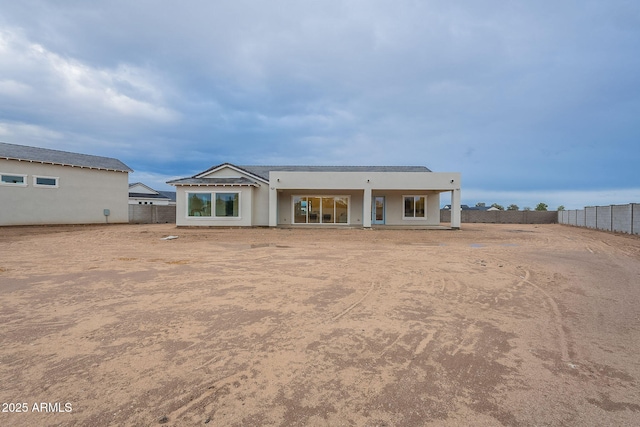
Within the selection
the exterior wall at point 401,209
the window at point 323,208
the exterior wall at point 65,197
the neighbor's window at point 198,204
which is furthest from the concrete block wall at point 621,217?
the exterior wall at point 65,197

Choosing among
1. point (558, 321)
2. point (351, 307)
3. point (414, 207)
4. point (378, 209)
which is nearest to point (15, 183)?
point (378, 209)

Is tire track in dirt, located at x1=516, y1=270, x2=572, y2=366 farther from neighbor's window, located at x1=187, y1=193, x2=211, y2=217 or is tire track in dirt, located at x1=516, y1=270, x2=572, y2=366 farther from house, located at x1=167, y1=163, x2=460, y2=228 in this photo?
neighbor's window, located at x1=187, y1=193, x2=211, y2=217

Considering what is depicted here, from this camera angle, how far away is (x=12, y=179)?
18.5m

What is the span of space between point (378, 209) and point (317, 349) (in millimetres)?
19061

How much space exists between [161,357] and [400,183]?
1749cm

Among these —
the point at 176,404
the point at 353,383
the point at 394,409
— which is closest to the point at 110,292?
the point at 176,404

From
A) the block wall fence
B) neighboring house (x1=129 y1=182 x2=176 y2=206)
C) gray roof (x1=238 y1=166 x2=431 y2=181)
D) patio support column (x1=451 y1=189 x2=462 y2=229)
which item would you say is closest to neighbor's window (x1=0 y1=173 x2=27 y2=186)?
gray roof (x1=238 y1=166 x2=431 y2=181)

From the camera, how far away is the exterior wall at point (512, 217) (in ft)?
110

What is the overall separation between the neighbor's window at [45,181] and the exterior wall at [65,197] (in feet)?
0.56

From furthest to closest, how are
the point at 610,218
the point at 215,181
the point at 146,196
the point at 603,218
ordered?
the point at 146,196, the point at 603,218, the point at 610,218, the point at 215,181

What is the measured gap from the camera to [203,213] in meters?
19.2

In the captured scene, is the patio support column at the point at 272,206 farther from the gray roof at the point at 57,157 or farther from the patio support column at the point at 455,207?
the gray roof at the point at 57,157

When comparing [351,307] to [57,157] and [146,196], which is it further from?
[146,196]

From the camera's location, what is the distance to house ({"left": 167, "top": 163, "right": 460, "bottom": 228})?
61.6 ft
